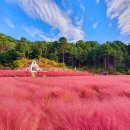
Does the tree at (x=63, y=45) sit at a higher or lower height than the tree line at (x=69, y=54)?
higher

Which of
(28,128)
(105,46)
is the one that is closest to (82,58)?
(105,46)

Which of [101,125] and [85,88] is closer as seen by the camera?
[101,125]

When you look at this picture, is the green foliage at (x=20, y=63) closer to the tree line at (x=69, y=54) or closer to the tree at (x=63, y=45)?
the tree line at (x=69, y=54)

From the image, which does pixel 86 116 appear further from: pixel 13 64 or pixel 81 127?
pixel 13 64

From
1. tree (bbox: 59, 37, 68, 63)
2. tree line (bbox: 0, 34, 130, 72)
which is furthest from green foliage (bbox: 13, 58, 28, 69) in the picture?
tree (bbox: 59, 37, 68, 63)

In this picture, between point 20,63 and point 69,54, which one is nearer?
point 20,63

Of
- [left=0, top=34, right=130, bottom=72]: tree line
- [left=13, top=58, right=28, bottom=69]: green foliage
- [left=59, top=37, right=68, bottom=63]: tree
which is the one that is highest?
[left=59, top=37, right=68, bottom=63]: tree

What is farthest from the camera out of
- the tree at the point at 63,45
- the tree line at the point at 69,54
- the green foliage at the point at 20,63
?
the tree at the point at 63,45

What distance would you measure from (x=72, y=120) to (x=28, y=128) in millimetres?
380

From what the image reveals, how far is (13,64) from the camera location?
144 ft

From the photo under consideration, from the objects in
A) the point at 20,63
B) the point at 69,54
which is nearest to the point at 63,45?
the point at 69,54

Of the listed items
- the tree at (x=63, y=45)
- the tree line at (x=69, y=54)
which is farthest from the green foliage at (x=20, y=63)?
the tree at (x=63, y=45)

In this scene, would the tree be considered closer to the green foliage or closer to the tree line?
the tree line

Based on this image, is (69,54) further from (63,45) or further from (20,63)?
(20,63)
